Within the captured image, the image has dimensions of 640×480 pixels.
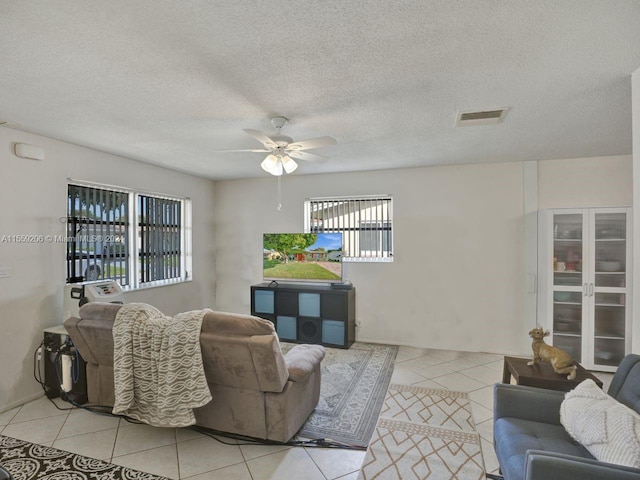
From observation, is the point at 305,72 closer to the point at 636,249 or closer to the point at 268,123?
the point at 268,123

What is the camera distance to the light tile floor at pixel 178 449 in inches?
82.8

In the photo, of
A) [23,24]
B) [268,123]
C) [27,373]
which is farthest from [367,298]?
[23,24]

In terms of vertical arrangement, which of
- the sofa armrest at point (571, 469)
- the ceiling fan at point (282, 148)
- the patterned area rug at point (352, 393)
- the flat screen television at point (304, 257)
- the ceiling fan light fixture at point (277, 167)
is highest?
the ceiling fan at point (282, 148)

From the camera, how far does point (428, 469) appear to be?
2113 mm

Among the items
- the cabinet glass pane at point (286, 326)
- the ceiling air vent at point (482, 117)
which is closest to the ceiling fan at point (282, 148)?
the ceiling air vent at point (482, 117)

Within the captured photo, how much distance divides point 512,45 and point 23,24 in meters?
2.36

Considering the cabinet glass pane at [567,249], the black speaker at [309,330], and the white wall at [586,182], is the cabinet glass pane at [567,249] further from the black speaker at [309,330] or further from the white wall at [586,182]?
the black speaker at [309,330]

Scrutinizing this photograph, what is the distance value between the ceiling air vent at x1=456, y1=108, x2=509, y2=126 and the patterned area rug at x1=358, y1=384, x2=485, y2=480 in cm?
245

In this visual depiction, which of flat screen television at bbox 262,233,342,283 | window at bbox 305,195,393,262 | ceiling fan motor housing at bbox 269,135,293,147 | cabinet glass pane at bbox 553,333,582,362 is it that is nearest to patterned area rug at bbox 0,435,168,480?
ceiling fan motor housing at bbox 269,135,293,147

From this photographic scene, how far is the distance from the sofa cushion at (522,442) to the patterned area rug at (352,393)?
978 millimetres

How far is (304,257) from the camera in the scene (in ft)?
15.2

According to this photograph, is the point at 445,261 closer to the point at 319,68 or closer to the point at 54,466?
the point at 319,68

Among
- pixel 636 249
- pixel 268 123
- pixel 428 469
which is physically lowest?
pixel 428 469

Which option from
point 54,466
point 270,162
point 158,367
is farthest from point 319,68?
point 54,466
